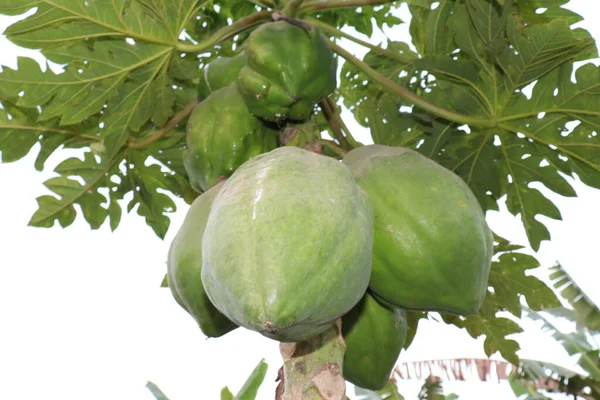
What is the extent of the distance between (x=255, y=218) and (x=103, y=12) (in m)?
0.98

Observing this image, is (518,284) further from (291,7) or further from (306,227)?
(306,227)

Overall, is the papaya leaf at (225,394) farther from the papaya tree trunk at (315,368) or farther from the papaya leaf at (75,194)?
the papaya tree trunk at (315,368)

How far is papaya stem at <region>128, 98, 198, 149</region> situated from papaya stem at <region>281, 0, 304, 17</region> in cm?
40

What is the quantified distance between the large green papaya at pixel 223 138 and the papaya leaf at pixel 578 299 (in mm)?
5171

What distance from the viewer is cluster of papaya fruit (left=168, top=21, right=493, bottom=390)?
45.6 inches

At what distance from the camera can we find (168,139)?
2434 mm

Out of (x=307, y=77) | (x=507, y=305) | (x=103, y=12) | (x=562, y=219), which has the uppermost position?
(x=103, y=12)

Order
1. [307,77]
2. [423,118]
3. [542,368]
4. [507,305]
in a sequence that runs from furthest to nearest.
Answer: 1. [542,368]
2. [507,305]
3. [423,118]
4. [307,77]

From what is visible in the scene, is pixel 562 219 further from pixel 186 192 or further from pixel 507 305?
pixel 186 192

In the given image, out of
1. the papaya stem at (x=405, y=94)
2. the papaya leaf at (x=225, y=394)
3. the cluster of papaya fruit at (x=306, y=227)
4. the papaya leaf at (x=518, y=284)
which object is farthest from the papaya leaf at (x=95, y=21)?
the papaya leaf at (x=225, y=394)

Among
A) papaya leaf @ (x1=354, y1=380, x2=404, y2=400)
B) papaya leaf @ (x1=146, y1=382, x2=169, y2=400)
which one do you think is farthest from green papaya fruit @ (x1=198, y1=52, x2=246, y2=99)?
papaya leaf @ (x1=146, y1=382, x2=169, y2=400)

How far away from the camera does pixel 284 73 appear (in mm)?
1688

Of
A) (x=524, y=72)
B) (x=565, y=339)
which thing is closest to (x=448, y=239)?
(x=524, y=72)

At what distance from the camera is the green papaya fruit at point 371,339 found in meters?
1.62
